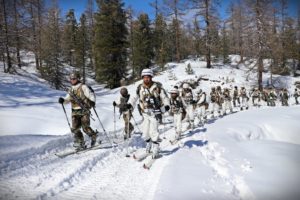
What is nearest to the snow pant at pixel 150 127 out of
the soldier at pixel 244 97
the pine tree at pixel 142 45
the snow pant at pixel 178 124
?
the snow pant at pixel 178 124

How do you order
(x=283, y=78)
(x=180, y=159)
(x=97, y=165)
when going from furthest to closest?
(x=283, y=78) < (x=180, y=159) < (x=97, y=165)

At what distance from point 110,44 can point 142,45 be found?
7762 mm

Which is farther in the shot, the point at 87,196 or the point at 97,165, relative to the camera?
the point at 97,165

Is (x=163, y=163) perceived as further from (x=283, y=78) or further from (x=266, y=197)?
(x=283, y=78)

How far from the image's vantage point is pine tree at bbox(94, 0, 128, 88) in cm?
3350

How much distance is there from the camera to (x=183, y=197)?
15.8ft

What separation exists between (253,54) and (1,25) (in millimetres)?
22777

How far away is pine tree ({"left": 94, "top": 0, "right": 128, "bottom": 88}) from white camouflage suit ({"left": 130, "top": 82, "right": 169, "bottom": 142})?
26635 millimetres

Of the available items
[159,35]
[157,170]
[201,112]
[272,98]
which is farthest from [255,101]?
[159,35]

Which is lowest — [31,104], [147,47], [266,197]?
[266,197]

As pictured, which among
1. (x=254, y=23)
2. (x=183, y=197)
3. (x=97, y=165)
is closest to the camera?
(x=183, y=197)

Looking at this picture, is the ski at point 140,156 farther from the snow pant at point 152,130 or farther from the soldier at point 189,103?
the soldier at point 189,103

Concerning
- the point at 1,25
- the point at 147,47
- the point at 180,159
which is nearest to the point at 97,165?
the point at 180,159

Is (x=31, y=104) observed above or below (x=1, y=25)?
below
